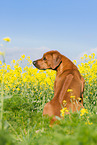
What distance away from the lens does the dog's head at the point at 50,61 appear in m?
4.24

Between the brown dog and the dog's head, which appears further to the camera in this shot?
the dog's head

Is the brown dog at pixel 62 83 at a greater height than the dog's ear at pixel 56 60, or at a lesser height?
lesser

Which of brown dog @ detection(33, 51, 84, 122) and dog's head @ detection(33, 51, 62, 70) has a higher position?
dog's head @ detection(33, 51, 62, 70)

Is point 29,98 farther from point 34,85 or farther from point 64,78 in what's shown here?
point 64,78

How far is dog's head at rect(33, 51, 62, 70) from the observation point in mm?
4238

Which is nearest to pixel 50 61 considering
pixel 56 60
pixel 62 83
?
pixel 56 60

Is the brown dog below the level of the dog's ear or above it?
below

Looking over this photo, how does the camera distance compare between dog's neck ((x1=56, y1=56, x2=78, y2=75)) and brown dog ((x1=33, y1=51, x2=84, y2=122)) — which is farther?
dog's neck ((x1=56, y1=56, x2=78, y2=75))

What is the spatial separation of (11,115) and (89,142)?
3481 millimetres

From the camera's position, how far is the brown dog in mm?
4039

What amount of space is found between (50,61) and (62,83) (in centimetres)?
56

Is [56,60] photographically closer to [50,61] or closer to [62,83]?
[50,61]

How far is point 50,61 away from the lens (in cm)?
430

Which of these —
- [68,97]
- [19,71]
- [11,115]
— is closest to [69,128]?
[68,97]
